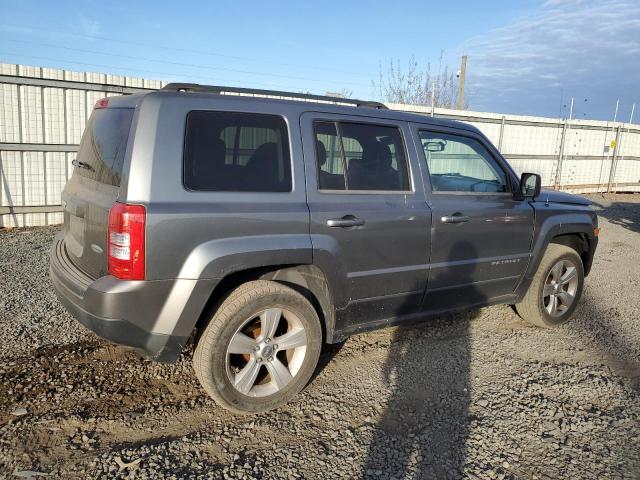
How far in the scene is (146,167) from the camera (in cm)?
275

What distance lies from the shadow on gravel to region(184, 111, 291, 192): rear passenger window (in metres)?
9.89

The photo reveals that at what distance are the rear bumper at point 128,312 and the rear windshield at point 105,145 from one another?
60 centimetres

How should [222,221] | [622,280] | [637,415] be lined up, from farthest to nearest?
[622,280], [637,415], [222,221]

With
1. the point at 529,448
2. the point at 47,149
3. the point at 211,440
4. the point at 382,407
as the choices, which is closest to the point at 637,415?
the point at 529,448

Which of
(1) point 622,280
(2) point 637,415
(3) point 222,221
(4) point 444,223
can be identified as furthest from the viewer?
(1) point 622,280

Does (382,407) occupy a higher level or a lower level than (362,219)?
lower

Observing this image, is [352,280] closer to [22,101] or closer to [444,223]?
[444,223]

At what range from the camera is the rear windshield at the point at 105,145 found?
2.91 meters

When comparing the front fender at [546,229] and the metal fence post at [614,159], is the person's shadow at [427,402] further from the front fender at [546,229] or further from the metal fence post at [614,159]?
the metal fence post at [614,159]

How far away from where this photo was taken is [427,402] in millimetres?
3438

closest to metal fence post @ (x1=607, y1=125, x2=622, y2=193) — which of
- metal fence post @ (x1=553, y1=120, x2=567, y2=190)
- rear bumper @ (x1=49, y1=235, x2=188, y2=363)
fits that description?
metal fence post @ (x1=553, y1=120, x2=567, y2=190)

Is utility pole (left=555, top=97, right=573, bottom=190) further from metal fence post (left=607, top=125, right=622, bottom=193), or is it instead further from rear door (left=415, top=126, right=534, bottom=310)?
rear door (left=415, top=126, right=534, bottom=310)

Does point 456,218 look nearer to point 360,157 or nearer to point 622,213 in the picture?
point 360,157

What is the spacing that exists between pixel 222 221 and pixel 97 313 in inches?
Answer: 33.5
